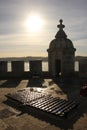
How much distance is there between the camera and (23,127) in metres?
8.48

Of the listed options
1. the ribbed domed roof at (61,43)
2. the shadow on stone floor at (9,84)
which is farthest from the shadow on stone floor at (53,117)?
the ribbed domed roof at (61,43)

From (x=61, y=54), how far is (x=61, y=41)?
1.50 meters

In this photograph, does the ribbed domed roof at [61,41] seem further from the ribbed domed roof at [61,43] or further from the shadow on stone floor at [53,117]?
the shadow on stone floor at [53,117]

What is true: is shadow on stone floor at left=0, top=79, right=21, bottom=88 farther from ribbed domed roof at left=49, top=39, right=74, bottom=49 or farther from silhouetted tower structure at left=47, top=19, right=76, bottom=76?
ribbed domed roof at left=49, top=39, right=74, bottom=49

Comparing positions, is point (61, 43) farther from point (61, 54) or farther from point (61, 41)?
point (61, 54)

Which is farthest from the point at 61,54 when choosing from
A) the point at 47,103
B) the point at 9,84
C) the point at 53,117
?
the point at 53,117

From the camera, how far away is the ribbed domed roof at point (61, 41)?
21672mm

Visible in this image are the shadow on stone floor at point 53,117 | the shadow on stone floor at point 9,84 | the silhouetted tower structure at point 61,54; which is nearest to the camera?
the shadow on stone floor at point 53,117

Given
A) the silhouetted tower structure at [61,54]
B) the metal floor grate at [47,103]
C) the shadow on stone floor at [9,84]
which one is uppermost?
the silhouetted tower structure at [61,54]

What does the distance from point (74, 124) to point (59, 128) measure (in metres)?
0.80

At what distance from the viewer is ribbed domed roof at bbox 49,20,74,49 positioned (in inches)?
853

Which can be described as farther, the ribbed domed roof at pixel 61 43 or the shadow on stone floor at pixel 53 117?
the ribbed domed roof at pixel 61 43

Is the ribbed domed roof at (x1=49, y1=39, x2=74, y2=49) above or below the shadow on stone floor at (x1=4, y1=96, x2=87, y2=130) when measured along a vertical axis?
above

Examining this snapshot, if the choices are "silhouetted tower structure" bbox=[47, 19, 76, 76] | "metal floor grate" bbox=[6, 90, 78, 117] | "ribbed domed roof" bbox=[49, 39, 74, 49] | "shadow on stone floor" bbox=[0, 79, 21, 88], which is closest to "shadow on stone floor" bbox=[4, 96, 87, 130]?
"metal floor grate" bbox=[6, 90, 78, 117]
